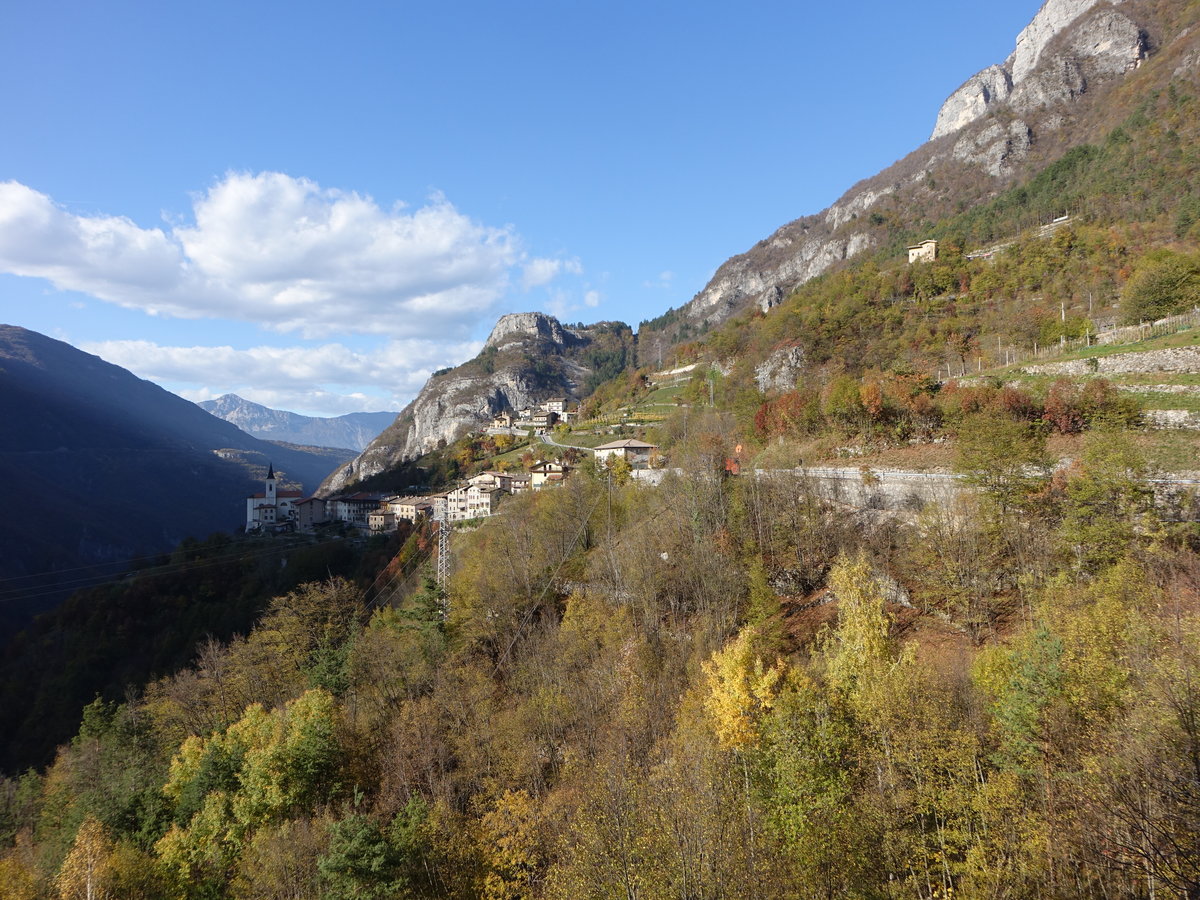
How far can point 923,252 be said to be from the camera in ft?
286

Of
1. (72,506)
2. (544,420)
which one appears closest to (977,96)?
(544,420)

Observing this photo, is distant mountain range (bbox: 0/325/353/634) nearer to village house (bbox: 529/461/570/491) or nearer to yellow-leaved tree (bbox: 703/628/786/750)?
village house (bbox: 529/461/570/491)

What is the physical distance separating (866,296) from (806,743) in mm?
63523

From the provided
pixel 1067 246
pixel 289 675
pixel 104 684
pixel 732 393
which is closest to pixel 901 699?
pixel 289 675

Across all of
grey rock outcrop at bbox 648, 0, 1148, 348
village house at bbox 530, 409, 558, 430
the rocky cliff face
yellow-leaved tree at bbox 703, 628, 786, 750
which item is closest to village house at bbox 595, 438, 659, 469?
yellow-leaved tree at bbox 703, 628, 786, 750

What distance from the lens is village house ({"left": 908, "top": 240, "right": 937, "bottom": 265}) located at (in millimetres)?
82481

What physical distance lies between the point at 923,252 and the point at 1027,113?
86.1 meters

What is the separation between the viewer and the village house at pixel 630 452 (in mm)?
61875

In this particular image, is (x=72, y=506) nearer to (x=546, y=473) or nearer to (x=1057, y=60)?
(x=546, y=473)

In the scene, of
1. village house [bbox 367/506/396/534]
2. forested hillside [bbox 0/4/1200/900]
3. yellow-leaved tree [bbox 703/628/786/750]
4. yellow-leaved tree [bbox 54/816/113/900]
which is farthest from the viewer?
village house [bbox 367/506/396/534]

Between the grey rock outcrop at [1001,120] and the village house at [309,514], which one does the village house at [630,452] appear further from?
the grey rock outcrop at [1001,120]

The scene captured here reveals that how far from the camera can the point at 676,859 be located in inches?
444

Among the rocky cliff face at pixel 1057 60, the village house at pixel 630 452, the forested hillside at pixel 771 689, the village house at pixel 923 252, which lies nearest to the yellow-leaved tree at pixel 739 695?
the forested hillside at pixel 771 689

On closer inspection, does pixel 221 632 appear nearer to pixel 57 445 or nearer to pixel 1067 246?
pixel 1067 246
